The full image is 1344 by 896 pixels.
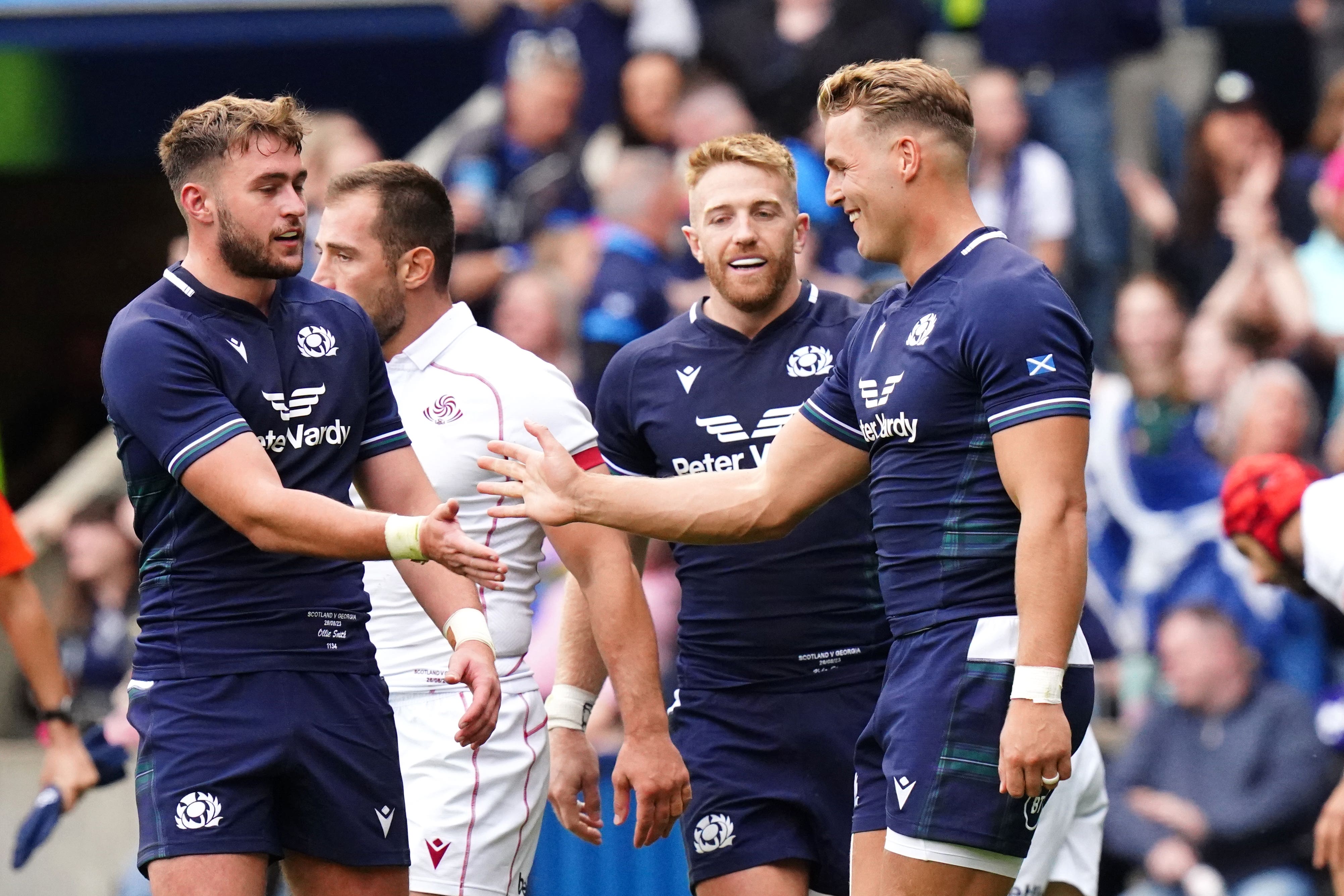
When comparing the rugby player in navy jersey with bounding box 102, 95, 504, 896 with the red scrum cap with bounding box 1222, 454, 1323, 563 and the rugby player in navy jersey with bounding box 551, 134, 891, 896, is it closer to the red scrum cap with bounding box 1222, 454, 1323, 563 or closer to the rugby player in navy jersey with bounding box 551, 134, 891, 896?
the rugby player in navy jersey with bounding box 551, 134, 891, 896

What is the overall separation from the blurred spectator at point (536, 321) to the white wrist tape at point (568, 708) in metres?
4.12

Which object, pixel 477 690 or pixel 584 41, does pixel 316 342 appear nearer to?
pixel 477 690

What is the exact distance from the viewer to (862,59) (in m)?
9.28

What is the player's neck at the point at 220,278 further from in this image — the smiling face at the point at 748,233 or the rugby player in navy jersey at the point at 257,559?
the smiling face at the point at 748,233

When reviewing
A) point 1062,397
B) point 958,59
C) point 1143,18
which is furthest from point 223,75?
point 1062,397

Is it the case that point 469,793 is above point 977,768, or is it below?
below

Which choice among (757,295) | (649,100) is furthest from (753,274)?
(649,100)

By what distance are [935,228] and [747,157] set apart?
1.18 metres

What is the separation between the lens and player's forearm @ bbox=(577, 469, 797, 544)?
4965mm

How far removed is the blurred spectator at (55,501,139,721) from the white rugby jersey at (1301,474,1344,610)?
7479mm

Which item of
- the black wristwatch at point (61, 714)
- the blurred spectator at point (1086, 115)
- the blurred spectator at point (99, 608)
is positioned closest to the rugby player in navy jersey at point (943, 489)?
the black wristwatch at point (61, 714)

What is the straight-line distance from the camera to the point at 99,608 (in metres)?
11.0

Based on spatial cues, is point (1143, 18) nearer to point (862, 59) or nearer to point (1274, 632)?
point (862, 59)

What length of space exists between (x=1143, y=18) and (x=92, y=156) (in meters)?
8.17
